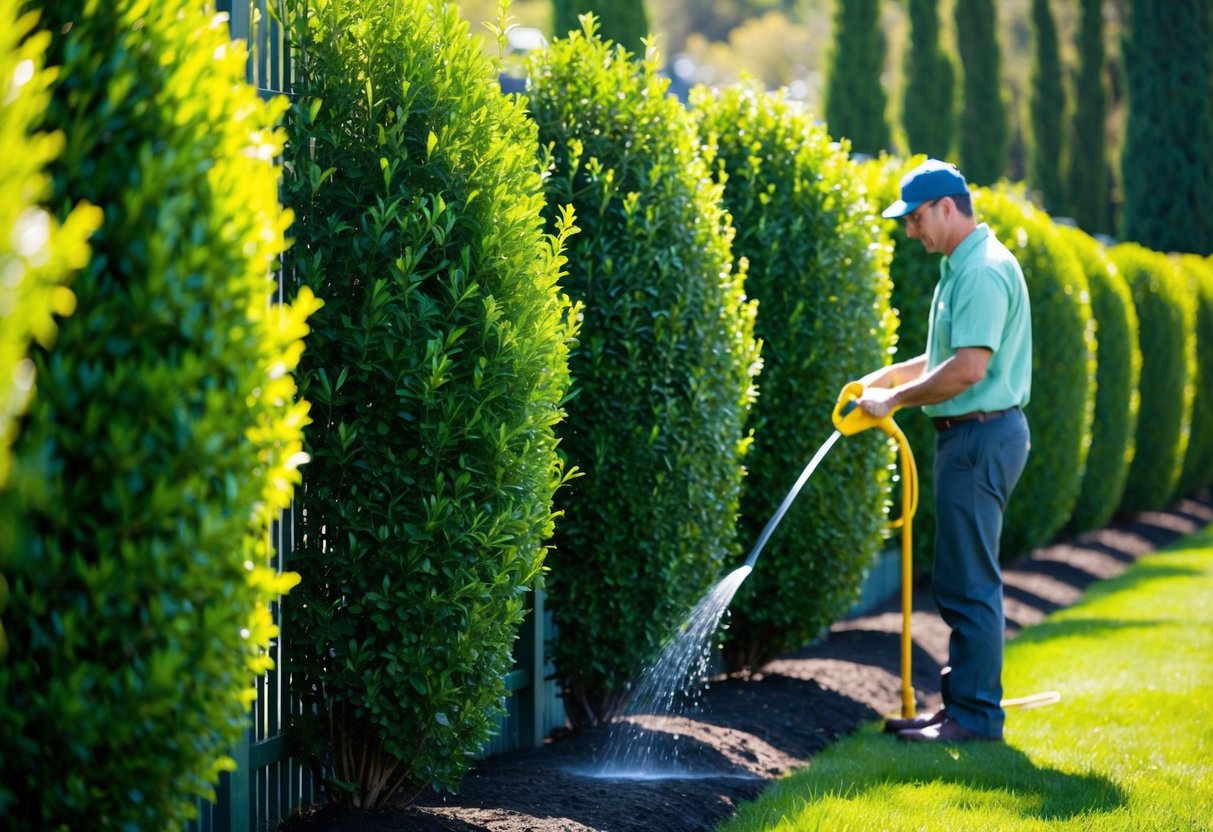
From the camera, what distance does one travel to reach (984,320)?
17.7 ft

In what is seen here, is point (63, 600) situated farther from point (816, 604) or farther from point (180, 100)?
point (816, 604)

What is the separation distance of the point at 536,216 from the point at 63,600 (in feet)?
6.96

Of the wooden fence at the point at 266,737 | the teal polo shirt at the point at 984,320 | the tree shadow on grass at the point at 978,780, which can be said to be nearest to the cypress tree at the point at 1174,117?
the teal polo shirt at the point at 984,320

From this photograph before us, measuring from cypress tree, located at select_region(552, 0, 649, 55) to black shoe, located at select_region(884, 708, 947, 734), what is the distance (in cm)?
1691

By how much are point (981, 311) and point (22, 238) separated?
4148 mm

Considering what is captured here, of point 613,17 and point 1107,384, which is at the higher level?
point 613,17

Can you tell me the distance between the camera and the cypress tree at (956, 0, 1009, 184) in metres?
34.5

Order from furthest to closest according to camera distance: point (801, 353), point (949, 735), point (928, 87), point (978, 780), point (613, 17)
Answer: point (928, 87) → point (613, 17) → point (801, 353) → point (949, 735) → point (978, 780)

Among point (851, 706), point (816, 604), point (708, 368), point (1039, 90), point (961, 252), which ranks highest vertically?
point (1039, 90)

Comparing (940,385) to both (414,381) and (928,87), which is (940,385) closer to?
(414,381)

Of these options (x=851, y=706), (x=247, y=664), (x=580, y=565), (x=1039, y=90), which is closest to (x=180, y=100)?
(x=247, y=664)

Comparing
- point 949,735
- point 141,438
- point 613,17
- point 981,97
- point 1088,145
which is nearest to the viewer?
point 141,438

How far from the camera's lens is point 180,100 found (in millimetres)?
2492

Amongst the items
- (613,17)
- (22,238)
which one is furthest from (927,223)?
(613,17)
